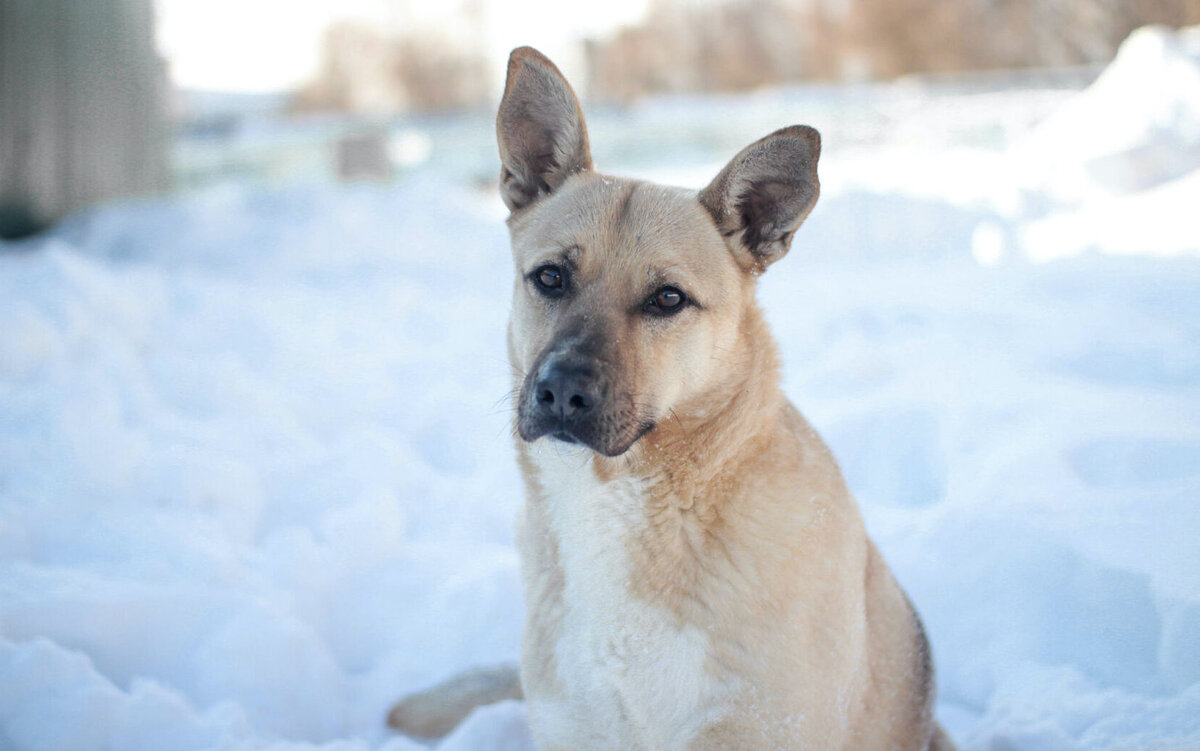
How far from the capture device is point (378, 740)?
2.58m

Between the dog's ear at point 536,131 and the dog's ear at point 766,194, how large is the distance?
0.48m

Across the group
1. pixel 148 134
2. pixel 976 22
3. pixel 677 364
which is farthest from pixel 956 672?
pixel 976 22

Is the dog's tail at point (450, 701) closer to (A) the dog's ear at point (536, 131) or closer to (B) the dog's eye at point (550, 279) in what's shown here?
(B) the dog's eye at point (550, 279)

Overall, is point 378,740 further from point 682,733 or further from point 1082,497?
point 1082,497

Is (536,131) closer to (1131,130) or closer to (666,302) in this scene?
(666,302)

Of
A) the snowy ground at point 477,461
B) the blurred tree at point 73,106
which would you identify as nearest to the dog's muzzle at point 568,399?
the snowy ground at point 477,461

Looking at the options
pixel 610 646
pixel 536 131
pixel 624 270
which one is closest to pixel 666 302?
pixel 624 270

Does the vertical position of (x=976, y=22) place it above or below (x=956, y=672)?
above

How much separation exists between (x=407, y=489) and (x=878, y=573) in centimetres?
252

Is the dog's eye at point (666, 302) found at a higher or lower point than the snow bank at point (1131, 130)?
lower

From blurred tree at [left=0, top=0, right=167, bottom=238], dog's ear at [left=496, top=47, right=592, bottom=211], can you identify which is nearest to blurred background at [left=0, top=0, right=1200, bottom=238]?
blurred tree at [left=0, top=0, right=167, bottom=238]

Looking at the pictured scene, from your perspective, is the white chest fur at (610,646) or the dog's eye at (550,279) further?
the dog's eye at (550,279)

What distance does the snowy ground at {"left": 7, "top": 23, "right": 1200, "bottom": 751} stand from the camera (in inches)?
96.9

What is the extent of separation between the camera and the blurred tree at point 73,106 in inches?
293
